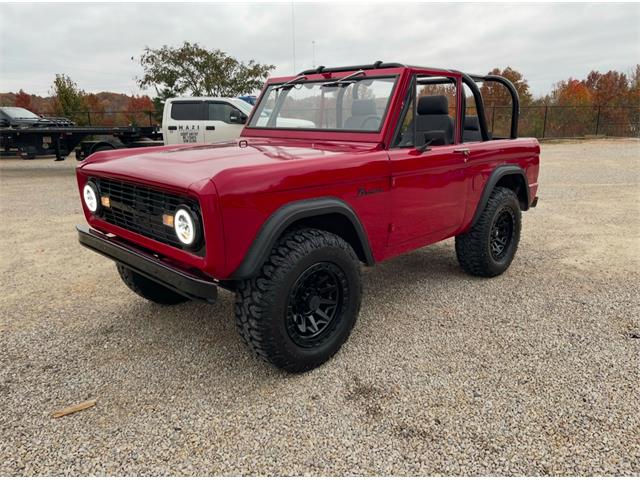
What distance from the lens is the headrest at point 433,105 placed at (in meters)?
3.64

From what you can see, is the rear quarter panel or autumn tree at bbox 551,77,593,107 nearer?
the rear quarter panel

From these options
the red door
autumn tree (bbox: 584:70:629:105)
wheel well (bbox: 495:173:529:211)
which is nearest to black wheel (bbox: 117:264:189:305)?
the red door

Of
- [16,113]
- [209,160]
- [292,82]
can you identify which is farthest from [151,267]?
[16,113]

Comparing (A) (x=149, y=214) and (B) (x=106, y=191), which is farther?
(B) (x=106, y=191)

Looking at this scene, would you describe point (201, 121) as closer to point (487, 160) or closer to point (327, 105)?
point (327, 105)

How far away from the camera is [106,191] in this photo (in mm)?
3016

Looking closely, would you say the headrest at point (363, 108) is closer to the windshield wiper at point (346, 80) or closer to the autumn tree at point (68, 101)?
the windshield wiper at point (346, 80)

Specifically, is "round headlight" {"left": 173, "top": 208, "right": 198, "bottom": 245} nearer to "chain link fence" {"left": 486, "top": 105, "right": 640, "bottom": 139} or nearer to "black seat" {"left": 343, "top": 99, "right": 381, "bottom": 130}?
"black seat" {"left": 343, "top": 99, "right": 381, "bottom": 130}

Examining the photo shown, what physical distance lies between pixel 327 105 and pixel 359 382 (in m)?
2.12

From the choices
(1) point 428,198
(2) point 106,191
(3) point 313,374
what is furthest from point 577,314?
(2) point 106,191

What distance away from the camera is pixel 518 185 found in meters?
4.58

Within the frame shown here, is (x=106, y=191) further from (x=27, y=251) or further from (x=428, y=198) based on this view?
(x=27, y=251)

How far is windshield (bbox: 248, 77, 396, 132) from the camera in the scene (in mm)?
3346

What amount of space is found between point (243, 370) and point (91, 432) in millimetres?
877
